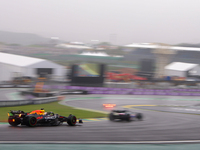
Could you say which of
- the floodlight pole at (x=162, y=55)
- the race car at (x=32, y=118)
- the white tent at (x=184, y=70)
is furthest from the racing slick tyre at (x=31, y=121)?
the white tent at (x=184, y=70)

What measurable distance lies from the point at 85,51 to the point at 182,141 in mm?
72851

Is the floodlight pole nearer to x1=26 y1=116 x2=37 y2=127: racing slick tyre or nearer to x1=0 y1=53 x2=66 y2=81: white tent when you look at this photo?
x1=0 y1=53 x2=66 y2=81: white tent

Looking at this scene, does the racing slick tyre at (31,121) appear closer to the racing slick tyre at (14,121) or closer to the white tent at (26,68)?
the racing slick tyre at (14,121)

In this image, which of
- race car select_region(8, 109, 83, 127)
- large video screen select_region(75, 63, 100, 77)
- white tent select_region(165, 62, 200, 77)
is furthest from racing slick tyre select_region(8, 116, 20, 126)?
white tent select_region(165, 62, 200, 77)

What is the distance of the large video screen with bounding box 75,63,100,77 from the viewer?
35500mm

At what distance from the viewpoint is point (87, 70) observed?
35750 mm

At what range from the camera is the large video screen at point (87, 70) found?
35500mm

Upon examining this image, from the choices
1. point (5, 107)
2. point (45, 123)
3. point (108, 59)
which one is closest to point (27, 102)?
point (5, 107)

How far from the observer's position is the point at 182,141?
29.2ft

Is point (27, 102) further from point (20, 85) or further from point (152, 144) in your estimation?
point (20, 85)

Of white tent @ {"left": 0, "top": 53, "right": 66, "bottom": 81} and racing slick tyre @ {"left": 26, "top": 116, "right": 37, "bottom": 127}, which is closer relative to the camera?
racing slick tyre @ {"left": 26, "top": 116, "right": 37, "bottom": 127}

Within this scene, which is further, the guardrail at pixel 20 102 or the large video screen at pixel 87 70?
the large video screen at pixel 87 70

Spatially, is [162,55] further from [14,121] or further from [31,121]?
[14,121]

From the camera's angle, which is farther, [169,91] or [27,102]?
[169,91]
